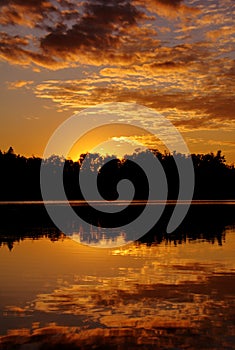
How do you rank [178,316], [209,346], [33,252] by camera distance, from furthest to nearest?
[33,252]
[178,316]
[209,346]

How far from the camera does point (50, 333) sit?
46.0ft

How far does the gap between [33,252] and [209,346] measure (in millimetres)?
19144

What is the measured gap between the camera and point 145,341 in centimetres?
1338

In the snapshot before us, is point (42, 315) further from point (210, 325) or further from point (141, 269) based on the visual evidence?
point (141, 269)

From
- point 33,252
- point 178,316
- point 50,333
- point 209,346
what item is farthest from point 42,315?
point 33,252

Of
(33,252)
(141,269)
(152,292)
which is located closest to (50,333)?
(152,292)

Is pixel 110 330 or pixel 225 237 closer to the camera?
pixel 110 330

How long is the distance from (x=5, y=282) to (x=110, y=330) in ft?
25.0

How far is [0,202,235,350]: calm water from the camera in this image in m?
13.6

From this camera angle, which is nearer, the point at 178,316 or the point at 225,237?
the point at 178,316

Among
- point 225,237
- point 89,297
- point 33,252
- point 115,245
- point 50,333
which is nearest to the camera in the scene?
point 50,333

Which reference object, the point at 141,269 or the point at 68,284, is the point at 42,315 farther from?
the point at 141,269

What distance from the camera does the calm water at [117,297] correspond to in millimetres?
13641

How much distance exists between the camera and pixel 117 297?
60.3 feet
